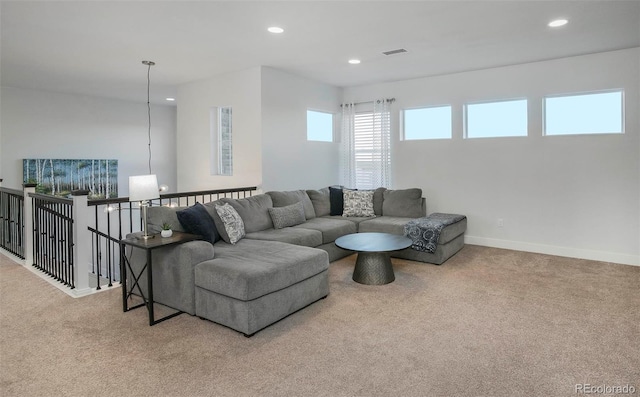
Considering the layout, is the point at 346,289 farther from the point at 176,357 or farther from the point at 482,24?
the point at 482,24

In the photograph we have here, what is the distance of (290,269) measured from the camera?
3148mm

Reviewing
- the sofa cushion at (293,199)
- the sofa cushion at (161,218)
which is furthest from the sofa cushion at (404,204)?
the sofa cushion at (161,218)

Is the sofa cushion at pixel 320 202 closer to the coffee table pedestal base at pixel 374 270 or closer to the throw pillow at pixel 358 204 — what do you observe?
the throw pillow at pixel 358 204

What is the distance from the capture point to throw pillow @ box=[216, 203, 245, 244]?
13.1 ft

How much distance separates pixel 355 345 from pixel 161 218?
7.31 ft

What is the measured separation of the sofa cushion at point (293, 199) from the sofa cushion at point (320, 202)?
0.11 m

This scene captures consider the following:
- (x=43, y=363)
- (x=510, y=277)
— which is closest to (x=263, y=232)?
(x=43, y=363)

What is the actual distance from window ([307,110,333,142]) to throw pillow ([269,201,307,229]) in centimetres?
161

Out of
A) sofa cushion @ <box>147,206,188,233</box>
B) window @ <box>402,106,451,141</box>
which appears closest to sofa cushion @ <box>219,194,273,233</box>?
sofa cushion @ <box>147,206,188,233</box>

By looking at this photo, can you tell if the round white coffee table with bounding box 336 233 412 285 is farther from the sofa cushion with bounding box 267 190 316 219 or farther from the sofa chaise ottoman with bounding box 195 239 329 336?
the sofa cushion with bounding box 267 190 316 219

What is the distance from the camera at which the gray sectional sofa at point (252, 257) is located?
2.91 metres

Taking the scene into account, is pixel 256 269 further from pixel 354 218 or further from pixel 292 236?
pixel 354 218

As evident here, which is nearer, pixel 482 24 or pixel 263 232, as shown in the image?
pixel 482 24

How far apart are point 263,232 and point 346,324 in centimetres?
188
